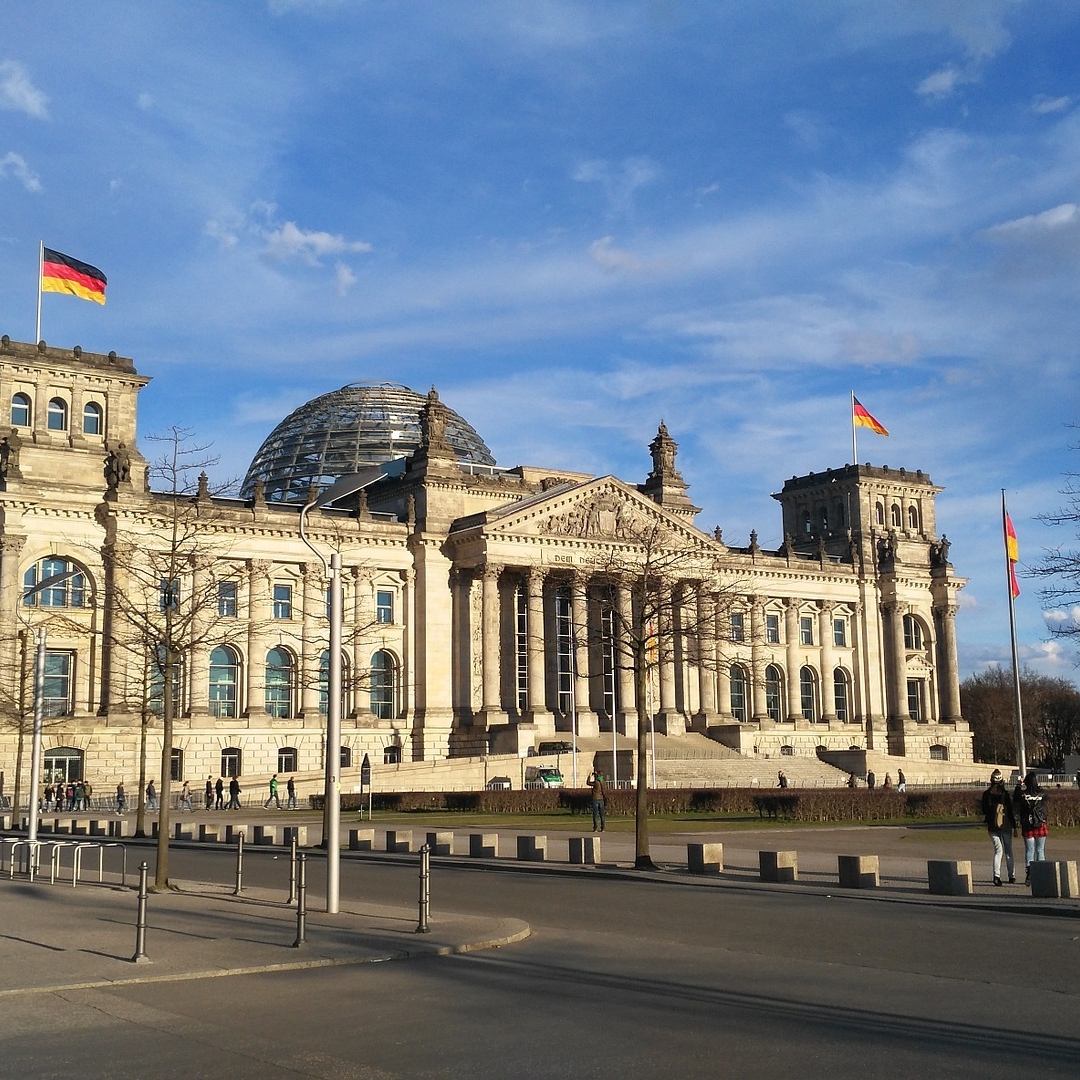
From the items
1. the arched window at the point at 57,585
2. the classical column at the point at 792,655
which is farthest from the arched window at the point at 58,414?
the classical column at the point at 792,655

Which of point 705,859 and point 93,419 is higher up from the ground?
point 93,419

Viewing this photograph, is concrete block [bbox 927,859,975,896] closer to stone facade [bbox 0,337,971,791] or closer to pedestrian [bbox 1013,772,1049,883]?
pedestrian [bbox 1013,772,1049,883]

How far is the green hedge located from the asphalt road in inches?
1154

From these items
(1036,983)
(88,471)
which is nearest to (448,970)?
(1036,983)

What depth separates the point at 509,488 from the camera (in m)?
95.7

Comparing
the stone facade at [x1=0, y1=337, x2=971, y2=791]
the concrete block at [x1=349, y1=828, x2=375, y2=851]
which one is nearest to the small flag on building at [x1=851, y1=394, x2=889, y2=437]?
the stone facade at [x1=0, y1=337, x2=971, y2=791]

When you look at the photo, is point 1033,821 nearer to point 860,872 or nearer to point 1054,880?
point 1054,880

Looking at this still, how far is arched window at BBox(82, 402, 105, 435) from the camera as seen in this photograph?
78688 millimetres

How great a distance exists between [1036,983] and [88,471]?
69623mm

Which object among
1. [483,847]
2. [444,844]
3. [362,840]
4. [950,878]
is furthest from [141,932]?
[362,840]

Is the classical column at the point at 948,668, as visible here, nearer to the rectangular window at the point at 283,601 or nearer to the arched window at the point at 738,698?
the arched window at the point at 738,698

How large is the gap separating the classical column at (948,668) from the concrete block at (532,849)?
3283 inches

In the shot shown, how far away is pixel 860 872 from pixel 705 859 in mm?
4921

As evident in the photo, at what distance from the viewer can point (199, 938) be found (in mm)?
20312
